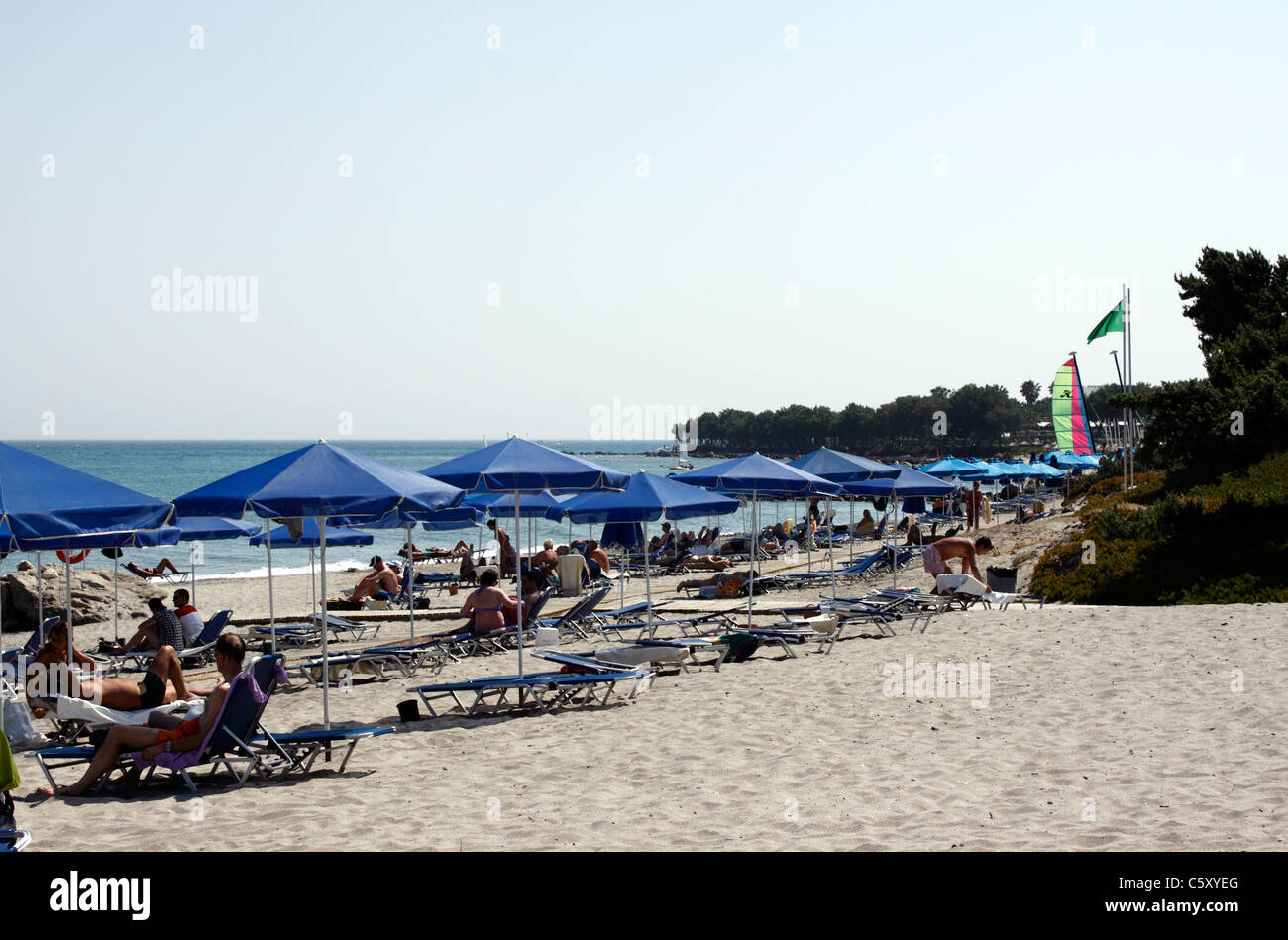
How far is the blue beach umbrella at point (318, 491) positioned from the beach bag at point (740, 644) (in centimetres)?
330

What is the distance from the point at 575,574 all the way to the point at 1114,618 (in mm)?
8459

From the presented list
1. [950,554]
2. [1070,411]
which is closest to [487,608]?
[950,554]

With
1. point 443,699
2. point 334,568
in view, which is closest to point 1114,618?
point 443,699

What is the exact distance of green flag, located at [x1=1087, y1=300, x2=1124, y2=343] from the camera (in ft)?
98.3

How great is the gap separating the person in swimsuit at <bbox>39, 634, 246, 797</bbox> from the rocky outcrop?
11.4m

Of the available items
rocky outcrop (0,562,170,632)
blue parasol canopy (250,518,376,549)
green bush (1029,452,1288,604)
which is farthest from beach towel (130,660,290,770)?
rocky outcrop (0,562,170,632)

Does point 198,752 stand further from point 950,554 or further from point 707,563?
point 707,563

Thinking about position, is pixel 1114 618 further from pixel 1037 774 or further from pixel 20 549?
pixel 20 549

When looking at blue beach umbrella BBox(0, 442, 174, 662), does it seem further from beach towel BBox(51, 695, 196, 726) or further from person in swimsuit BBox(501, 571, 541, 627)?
person in swimsuit BBox(501, 571, 541, 627)

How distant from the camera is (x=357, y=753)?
6906mm

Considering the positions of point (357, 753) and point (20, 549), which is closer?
point (357, 753)

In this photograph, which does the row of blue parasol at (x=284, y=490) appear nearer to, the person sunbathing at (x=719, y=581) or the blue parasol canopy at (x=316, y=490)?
the blue parasol canopy at (x=316, y=490)

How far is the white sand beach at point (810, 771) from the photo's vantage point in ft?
16.3

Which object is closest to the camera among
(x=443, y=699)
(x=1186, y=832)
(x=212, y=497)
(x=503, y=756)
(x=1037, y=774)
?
(x=1186, y=832)
